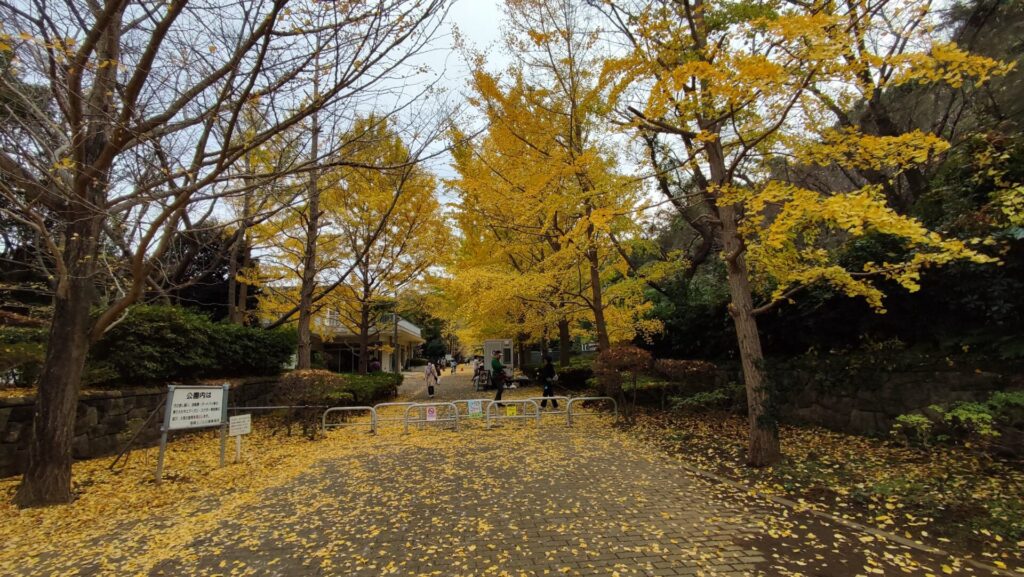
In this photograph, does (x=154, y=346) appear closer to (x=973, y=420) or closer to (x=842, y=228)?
(x=842, y=228)

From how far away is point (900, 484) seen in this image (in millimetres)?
4723

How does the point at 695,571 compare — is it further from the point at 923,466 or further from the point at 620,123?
the point at 620,123

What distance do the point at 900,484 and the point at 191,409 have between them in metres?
8.42

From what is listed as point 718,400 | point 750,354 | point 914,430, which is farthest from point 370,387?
point 914,430

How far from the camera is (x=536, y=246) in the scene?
14.5 meters

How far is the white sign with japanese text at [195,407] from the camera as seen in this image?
5891 millimetres

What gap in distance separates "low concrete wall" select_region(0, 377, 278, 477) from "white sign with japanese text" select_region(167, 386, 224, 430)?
0.42m

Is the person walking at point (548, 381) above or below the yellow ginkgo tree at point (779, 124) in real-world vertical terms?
below

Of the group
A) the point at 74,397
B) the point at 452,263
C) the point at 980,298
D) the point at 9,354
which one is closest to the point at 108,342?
the point at 9,354

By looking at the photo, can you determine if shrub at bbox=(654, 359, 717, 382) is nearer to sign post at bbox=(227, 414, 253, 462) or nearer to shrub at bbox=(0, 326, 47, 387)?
→ sign post at bbox=(227, 414, 253, 462)

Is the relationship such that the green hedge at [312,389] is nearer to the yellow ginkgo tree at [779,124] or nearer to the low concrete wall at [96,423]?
the low concrete wall at [96,423]

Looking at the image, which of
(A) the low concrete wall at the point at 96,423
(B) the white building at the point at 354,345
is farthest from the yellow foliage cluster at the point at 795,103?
(B) the white building at the point at 354,345

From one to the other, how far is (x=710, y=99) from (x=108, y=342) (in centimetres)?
990

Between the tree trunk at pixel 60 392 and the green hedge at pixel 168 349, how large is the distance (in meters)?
2.46
